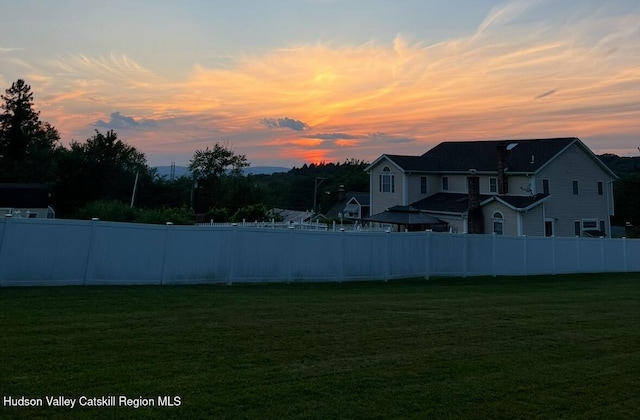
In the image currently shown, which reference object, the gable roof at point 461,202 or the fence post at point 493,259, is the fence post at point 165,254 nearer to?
the fence post at point 493,259

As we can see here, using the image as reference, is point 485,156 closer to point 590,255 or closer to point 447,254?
point 590,255

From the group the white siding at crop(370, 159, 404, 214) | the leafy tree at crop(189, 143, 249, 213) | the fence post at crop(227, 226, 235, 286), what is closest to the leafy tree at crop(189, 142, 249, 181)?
the leafy tree at crop(189, 143, 249, 213)

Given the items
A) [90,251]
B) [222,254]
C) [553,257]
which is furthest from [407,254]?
[90,251]

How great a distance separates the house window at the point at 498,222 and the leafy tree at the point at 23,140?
1956 inches

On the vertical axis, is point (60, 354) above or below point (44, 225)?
below

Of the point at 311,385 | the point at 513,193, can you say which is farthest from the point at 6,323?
the point at 513,193

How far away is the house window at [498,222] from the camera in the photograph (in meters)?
30.5

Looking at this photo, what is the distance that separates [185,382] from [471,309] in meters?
6.45

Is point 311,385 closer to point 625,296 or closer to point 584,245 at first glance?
point 625,296

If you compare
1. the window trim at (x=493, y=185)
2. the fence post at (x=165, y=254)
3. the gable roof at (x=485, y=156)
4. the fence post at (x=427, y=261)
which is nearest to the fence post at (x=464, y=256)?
the fence post at (x=427, y=261)

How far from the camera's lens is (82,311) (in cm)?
795

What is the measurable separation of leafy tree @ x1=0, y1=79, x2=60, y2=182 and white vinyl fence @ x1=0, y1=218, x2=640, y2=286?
53.0 meters

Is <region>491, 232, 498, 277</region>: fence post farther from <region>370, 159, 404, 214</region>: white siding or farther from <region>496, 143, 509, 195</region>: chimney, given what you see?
<region>370, 159, 404, 214</region>: white siding

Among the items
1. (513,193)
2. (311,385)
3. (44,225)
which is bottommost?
(311,385)
